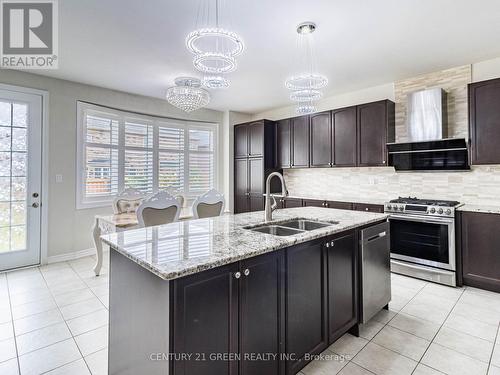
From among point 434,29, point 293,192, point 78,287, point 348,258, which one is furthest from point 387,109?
point 78,287

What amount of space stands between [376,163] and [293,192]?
180cm

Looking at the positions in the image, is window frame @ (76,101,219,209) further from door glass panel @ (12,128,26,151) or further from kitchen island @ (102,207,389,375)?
kitchen island @ (102,207,389,375)

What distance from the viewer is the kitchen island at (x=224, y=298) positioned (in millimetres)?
1136

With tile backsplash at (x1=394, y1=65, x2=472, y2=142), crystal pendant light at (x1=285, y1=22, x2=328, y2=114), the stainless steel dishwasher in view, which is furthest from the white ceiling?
the stainless steel dishwasher

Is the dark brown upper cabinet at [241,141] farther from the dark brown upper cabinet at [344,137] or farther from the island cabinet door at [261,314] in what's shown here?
the island cabinet door at [261,314]

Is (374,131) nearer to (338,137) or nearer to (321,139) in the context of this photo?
(338,137)

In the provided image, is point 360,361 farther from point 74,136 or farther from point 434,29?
point 74,136

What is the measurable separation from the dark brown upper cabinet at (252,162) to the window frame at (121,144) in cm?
51

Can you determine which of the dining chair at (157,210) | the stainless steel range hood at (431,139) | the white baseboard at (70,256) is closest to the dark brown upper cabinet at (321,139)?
the stainless steel range hood at (431,139)

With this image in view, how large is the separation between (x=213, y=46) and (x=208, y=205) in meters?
1.74

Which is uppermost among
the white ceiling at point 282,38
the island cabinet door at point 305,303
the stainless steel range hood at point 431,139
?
the white ceiling at point 282,38

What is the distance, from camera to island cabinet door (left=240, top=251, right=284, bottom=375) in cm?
134

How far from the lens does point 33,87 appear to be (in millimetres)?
3674

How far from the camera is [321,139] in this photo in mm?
4566
